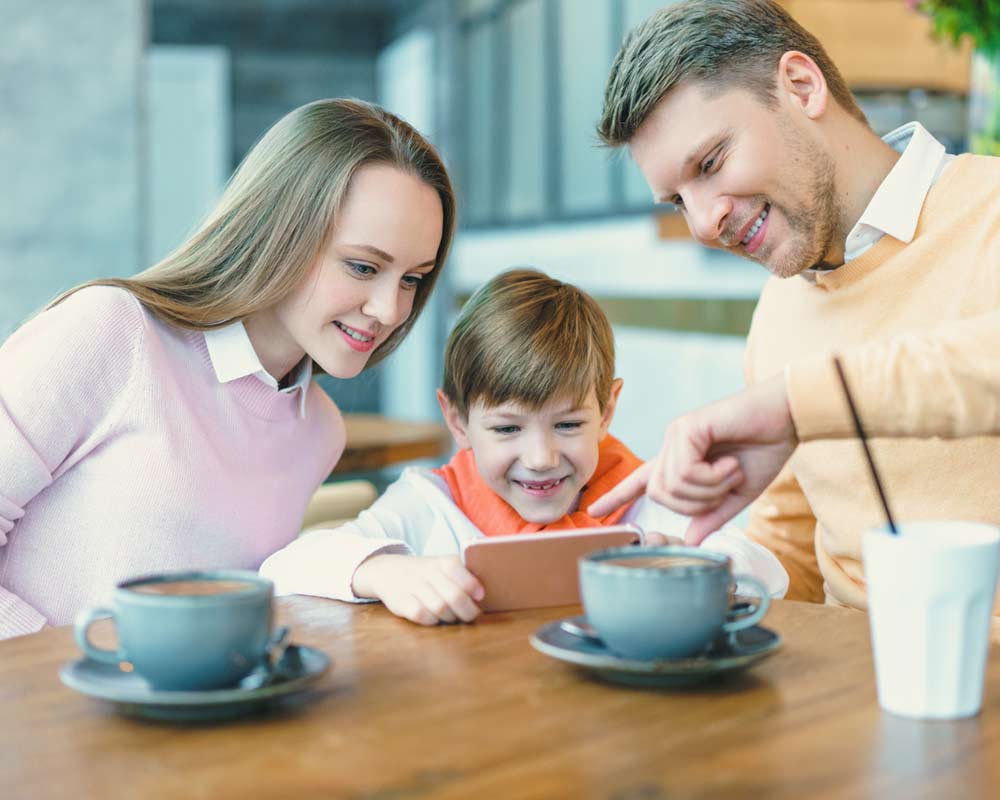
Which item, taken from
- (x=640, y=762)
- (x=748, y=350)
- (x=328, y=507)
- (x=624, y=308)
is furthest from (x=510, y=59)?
(x=640, y=762)

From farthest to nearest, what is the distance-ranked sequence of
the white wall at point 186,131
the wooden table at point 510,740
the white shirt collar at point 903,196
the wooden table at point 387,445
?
the white wall at point 186,131 < the wooden table at point 387,445 < the white shirt collar at point 903,196 < the wooden table at point 510,740

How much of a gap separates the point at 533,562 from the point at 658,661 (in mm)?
313

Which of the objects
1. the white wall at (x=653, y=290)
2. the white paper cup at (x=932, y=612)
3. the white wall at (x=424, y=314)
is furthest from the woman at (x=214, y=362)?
the white wall at (x=424, y=314)

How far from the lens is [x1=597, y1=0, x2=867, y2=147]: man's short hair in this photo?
5.43 feet

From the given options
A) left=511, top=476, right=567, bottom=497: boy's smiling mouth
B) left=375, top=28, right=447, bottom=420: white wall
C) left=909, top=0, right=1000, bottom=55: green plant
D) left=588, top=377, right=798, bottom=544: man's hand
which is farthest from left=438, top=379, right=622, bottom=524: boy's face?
left=375, top=28, right=447, bottom=420: white wall

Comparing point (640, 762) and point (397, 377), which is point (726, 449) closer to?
point (640, 762)

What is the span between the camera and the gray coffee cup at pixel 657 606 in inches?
36.2

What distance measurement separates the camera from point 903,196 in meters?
1.65

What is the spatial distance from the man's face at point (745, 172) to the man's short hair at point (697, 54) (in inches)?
0.7

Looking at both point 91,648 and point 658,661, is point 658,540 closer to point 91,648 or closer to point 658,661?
point 658,661

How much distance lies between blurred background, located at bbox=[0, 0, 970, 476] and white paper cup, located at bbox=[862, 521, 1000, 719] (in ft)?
4.18

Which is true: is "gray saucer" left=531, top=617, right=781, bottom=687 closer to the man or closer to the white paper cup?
the white paper cup

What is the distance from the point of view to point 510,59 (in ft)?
26.3

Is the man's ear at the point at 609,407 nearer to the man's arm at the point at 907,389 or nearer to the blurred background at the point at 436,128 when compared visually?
the blurred background at the point at 436,128
